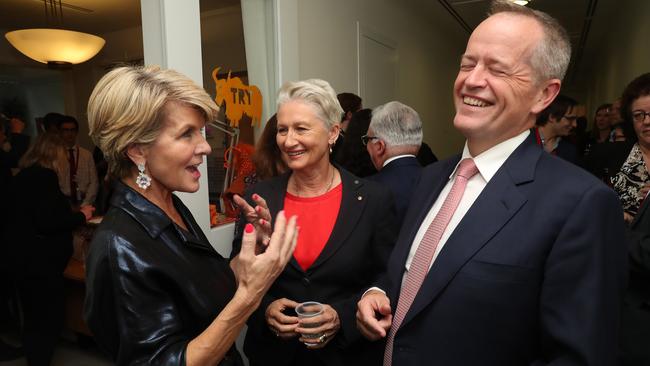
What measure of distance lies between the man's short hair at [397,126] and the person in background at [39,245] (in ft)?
7.42

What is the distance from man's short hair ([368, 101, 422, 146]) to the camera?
234 cm

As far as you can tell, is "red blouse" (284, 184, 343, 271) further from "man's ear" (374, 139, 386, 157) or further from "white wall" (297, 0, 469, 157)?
"white wall" (297, 0, 469, 157)

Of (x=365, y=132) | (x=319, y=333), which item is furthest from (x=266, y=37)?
(x=319, y=333)

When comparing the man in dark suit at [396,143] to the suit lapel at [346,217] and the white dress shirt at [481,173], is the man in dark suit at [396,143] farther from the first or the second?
the white dress shirt at [481,173]

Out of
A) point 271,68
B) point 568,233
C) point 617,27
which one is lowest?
point 568,233

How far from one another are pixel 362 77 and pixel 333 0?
2.92 feet

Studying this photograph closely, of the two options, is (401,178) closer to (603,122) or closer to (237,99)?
(237,99)

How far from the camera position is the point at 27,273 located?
3.03 metres

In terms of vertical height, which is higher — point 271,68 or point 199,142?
point 271,68

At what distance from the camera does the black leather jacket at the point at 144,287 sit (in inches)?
40.8

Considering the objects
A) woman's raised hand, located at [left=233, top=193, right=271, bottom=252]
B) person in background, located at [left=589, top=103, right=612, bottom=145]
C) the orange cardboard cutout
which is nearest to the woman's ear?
woman's raised hand, located at [left=233, top=193, right=271, bottom=252]

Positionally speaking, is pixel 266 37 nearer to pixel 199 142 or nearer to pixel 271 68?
pixel 271 68

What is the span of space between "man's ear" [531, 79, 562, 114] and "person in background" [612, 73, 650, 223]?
162cm

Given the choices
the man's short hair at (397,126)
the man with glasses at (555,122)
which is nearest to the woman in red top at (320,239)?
the man's short hair at (397,126)
